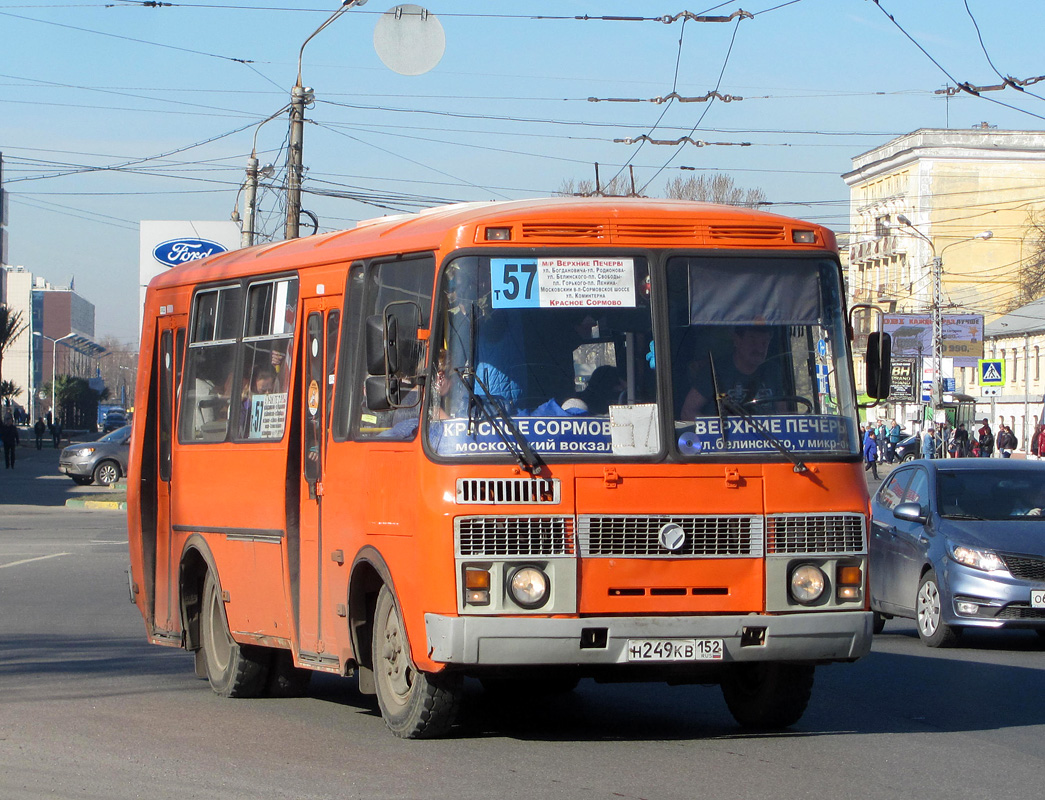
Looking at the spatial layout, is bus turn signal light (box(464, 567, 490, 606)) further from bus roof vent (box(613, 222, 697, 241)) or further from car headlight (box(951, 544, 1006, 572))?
car headlight (box(951, 544, 1006, 572))

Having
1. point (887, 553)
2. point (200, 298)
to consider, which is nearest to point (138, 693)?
point (200, 298)

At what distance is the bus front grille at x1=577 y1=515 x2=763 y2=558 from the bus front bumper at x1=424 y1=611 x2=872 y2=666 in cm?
30

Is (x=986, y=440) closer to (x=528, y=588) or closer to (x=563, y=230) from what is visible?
(x=563, y=230)

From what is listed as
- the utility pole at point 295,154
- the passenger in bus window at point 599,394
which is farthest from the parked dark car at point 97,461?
the passenger in bus window at point 599,394

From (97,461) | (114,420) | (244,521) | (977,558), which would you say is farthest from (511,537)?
(114,420)

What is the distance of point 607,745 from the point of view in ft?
26.2

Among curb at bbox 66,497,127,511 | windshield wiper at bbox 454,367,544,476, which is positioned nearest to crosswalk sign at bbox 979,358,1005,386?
curb at bbox 66,497,127,511

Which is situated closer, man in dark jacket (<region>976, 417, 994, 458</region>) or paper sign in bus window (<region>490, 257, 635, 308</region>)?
paper sign in bus window (<region>490, 257, 635, 308</region>)

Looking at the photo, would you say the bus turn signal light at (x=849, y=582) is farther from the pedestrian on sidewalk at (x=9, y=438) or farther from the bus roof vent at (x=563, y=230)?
the pedestrian on sidewalk at (x=9, y=438)

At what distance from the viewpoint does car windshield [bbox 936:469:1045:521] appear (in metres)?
13.2

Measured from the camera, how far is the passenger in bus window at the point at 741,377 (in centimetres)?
773

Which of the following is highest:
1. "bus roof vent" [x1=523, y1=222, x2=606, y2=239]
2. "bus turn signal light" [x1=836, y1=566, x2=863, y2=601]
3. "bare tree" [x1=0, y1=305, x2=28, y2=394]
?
"bare tree" [x1=0, y1=305, x2=28, y2=394]

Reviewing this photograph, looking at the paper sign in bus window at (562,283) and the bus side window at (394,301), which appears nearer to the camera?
the paper sign in bus window at (562,283)

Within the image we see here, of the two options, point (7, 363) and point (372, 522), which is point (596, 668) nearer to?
point (372, 522)
